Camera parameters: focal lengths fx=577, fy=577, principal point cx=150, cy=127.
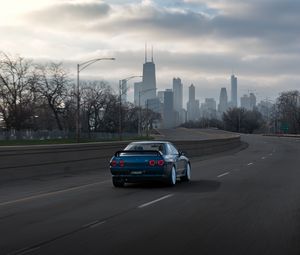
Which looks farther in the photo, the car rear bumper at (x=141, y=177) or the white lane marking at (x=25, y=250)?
the car rear bumper at (x=141, y=177)

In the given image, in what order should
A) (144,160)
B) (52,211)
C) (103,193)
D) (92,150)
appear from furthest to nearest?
(92,150), (144,160), (103,193), (52,211)

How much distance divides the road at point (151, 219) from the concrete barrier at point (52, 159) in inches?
62.2

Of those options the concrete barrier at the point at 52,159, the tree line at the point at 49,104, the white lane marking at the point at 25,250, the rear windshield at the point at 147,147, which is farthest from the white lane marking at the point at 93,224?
the tree line at the point at 49,104

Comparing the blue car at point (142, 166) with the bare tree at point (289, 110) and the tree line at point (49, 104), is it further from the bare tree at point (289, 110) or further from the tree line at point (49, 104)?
the bare tree at point (289, 110)

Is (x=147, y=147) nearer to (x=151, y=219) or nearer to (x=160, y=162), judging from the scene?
(x=160, y=162)

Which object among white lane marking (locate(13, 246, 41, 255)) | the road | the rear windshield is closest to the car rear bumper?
the road

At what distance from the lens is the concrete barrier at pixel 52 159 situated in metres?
20.9

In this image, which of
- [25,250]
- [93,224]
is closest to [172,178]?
[93,224]

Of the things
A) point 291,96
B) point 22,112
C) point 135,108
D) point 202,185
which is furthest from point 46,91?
point 291,96

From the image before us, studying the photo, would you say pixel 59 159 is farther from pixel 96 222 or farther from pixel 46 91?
pixel 46 91

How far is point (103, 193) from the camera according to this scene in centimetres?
1686

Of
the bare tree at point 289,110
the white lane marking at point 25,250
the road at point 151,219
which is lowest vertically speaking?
the road at point 151,219

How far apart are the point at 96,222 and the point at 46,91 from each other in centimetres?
9148

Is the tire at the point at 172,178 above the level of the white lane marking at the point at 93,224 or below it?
above
